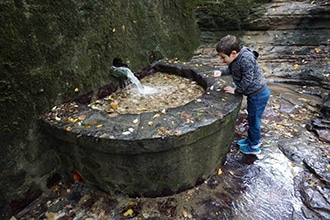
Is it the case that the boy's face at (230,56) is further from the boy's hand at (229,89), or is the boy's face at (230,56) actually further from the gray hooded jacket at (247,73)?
the boy's hand at (229,89)

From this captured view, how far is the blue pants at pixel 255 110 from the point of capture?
3.25 meters

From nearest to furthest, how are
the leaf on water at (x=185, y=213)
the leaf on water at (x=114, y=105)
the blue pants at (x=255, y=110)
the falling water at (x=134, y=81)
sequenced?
the leaf on water at (x=185, y=213)
the blue pants at (x=255, y=110)
the leaf on water at (x=114, y=105)
the falling water at (x=134, y=81)

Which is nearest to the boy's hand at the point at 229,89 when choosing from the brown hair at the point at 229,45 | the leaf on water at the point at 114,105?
the brown hair at the point at 229,45

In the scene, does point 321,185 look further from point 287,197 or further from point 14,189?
point 14,189

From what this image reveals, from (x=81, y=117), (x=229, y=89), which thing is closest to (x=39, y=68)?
(x=81, y=117)

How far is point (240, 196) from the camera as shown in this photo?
122 inches

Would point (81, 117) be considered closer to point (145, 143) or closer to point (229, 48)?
point (145, 143)

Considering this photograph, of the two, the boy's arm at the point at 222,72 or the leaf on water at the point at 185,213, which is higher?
the boy's arm at the point at 222,72

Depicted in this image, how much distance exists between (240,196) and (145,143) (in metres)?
1.29

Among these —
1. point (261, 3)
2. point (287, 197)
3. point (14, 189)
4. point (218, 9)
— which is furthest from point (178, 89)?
point (261, 3)

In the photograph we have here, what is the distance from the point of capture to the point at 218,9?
21.2ft

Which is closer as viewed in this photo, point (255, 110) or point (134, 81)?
point (255, 110)

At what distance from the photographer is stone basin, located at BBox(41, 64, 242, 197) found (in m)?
2.70

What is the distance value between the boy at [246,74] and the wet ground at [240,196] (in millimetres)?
554
